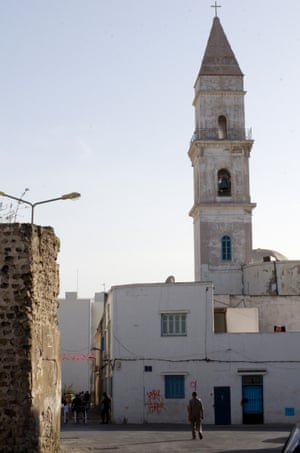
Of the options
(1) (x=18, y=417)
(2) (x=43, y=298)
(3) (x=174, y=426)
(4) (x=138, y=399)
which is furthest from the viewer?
(4) (x=138, y=399)

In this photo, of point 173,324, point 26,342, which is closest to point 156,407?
point 173,324

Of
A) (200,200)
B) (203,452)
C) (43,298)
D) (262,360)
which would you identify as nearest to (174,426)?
(262,360)

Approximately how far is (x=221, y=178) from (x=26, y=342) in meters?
33.4

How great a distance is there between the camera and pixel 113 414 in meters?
32.1

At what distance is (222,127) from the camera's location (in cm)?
4866

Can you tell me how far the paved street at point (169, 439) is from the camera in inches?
776

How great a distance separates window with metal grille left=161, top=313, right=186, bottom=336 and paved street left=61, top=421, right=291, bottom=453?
4438 mm

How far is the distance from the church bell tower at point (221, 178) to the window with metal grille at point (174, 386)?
14634 mm

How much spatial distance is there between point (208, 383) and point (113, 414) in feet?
13.1

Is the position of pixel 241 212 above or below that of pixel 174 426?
above

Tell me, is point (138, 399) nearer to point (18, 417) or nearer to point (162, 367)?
point (162, 367)

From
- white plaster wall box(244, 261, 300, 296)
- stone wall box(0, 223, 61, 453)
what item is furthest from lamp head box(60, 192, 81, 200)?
white plaster wall box(244, 261, 300, 296)

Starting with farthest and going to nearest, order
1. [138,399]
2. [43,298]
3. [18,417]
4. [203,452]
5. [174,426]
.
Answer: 1. [138,399]
2. [174,426]
3. [203,452]
4. [43,298]
5. [18,417]

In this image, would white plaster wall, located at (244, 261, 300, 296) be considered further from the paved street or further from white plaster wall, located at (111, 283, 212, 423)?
the paved street
